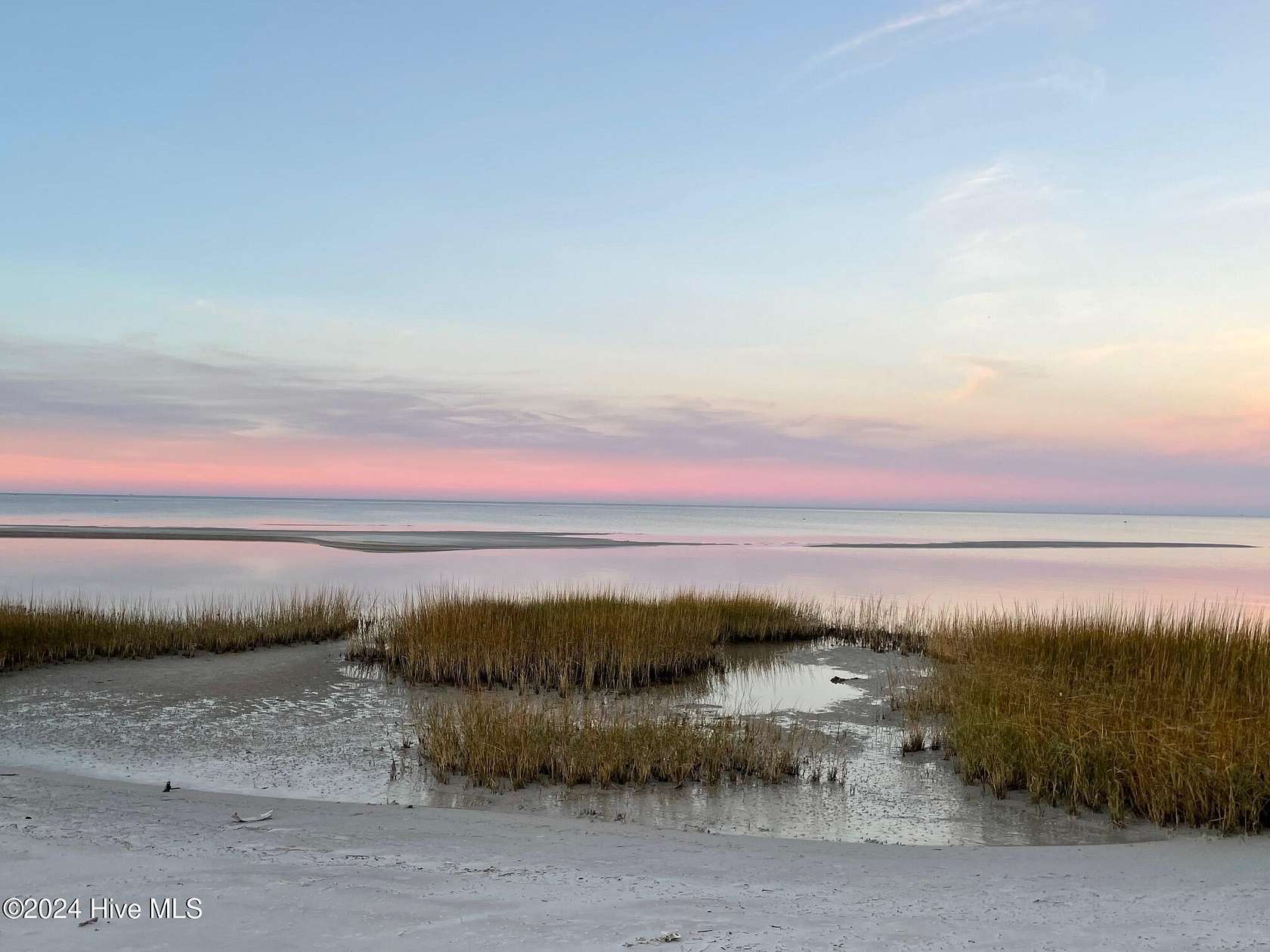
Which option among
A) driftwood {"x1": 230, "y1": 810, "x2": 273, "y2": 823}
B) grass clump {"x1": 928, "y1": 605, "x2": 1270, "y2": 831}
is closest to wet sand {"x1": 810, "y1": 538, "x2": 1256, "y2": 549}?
grass clump {"x1": 928, "y1": 605, "x2": 1270, "y2": 831}

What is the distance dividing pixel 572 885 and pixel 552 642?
8873 mm

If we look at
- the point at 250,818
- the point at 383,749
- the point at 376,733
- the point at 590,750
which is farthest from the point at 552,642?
the point at 250,818

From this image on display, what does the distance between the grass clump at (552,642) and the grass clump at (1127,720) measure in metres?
4.26

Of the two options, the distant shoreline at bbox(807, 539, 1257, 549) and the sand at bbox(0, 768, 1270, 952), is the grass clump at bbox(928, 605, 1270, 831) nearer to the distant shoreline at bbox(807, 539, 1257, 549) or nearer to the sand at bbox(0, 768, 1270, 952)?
the sand at bbox(0, 768, 1270, 952)

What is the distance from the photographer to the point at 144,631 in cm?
1489

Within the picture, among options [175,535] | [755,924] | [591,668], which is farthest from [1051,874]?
[175,535]

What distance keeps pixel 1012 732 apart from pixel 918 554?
137ft

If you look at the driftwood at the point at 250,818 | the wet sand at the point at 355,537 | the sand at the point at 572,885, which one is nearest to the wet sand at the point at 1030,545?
the wet sand at the point at 355,537

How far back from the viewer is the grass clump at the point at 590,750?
802 centimetres

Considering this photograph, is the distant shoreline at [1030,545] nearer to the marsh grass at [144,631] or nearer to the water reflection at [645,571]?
the water reflection at [645,571]

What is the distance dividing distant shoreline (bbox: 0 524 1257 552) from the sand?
4050 centimetres

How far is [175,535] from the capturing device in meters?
53.1

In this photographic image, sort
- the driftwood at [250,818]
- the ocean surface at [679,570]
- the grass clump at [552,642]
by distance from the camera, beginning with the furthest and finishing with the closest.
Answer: the ocean surface at [679,570] → the grass clump at [552,642] → the driftwood at [250,818]

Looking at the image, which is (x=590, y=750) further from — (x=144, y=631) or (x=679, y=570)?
(x=679, y=570)
